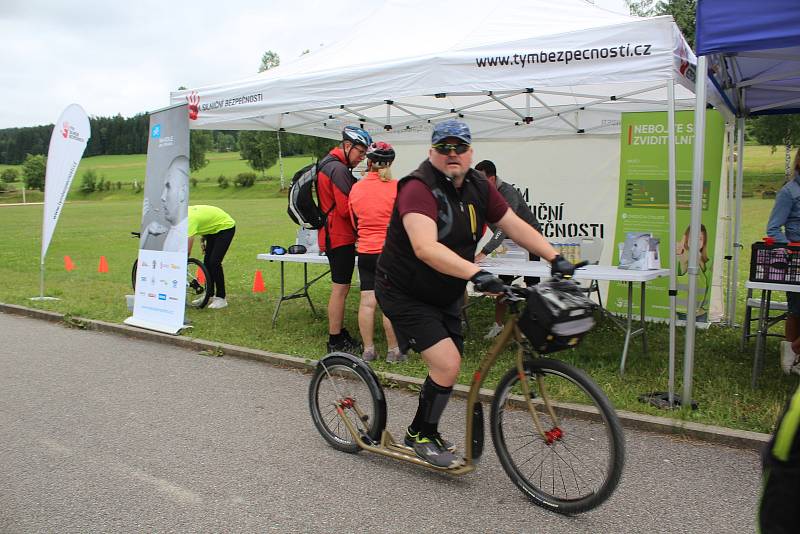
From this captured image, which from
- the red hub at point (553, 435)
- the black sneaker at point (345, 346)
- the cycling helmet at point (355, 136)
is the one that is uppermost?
the cycling helmet at point (355, 136)

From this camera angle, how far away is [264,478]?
4047 millimetres

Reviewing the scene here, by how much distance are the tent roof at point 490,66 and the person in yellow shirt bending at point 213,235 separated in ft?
4.01

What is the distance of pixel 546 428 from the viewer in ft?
11.6

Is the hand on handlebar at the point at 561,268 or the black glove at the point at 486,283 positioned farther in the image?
the hand on handlebar at the point at 561,268

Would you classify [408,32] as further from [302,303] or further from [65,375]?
[65,375]

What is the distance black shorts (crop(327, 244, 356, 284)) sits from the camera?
22.1 feet

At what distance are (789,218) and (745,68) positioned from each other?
1.72 meters

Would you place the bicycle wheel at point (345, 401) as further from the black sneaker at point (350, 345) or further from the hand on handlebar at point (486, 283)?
the black sneaker at point (350, 345)

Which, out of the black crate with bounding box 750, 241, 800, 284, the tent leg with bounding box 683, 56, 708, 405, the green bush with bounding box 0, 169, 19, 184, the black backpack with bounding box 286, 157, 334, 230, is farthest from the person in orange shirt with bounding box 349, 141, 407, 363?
the green bush with bounding box 0, 169, 19, 184

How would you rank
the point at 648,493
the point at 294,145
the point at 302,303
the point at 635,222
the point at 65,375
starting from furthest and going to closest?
the point at 294,145, the point at 302,303, the point at 635,222, the point at 65,375, the point at 648,493

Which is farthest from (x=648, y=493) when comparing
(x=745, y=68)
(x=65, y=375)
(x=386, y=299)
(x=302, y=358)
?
(x=65, y=375)

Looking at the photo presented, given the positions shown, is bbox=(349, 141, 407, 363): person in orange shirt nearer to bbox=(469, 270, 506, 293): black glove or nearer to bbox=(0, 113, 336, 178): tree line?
bbox=(469, 270, 506, 293): black glove

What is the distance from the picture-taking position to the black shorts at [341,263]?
675cm

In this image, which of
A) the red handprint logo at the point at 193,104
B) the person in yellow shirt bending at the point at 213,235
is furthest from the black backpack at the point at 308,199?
the person in yellow shirt bending at the point at 213,235
